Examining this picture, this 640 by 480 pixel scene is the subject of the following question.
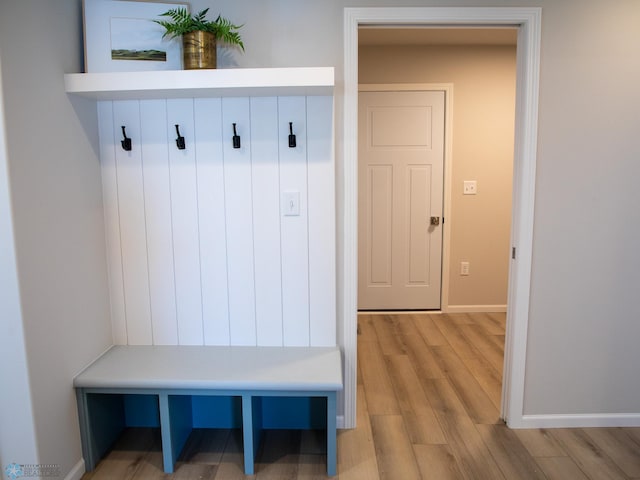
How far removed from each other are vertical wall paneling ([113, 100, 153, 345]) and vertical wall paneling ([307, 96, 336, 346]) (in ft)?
2.62

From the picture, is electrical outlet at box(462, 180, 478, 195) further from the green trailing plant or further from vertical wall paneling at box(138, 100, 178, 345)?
vertical wall paneling at box(138, 100, 178, 345)

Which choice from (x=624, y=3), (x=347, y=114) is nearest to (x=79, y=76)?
(x=347, y=114)

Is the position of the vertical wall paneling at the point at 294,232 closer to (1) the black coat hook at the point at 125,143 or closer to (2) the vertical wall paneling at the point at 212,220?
(2) the vertical wall paneling at the point at 212,220

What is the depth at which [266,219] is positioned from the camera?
2.04 m

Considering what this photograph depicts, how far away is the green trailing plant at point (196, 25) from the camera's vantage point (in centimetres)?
177

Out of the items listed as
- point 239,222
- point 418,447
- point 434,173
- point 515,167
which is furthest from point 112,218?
point 434,173

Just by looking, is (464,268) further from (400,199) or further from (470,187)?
(400,199)

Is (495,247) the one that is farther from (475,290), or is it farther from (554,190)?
(554,190)

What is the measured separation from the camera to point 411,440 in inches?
83.5

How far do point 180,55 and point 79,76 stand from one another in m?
0.42

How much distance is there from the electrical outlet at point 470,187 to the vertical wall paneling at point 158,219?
2.75 m

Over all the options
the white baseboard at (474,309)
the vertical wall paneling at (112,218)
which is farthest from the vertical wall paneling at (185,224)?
the white baseboard at (474,309)

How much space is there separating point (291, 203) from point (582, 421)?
1.85 metres

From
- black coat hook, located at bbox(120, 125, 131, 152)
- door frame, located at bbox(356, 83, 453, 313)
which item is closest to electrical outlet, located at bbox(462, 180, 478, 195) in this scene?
door frame, located at bbox(356, 83, 453, 313)
